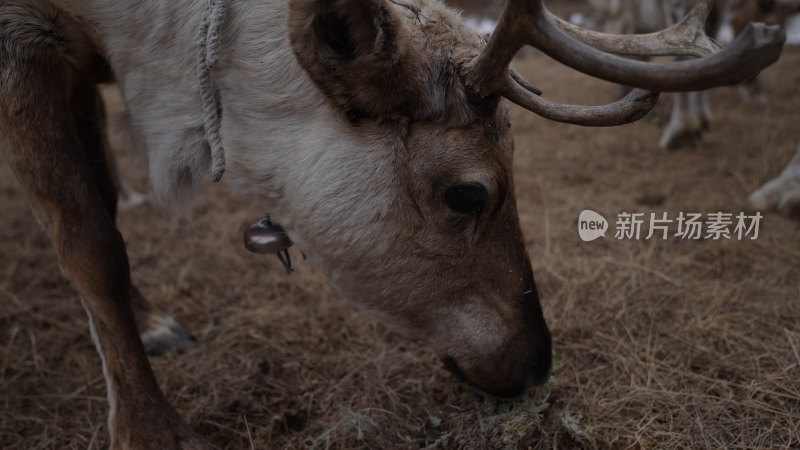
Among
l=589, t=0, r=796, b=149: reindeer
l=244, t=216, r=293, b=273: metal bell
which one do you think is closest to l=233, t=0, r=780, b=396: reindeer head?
l=244, t=216, r=293, b=273: metal bell

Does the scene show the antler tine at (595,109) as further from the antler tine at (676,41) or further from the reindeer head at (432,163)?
the antler tine at (676,41)

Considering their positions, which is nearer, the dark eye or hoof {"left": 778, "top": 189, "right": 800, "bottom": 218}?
the dark eye

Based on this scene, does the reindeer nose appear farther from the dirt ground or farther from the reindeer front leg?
the reindeer front leg

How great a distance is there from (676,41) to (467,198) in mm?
863

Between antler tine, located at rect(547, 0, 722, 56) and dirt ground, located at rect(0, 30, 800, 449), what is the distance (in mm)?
1244

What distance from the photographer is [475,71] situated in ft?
5.46

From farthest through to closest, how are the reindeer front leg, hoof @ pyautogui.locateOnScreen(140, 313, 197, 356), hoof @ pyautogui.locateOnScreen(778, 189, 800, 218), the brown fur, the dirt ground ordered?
hoof @ pyautogui.locateOnScreen(778, 189, 800, 218), hoof @ pyautogui.locateOnScreen(140, 313, 197, 356), the dirt ground, the reindeer front leg, the brown fur

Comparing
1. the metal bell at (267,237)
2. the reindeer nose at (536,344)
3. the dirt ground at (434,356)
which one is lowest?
the dirt ground at (434,356)

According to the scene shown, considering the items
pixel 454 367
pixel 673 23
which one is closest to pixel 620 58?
pixel 454 367

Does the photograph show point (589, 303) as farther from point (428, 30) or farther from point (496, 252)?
point (428, 30)

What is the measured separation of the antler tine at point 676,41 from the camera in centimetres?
180

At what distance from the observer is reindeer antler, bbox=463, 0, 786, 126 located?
129 cm

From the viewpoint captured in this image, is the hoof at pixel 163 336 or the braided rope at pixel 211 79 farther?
the hoof at pixel 163 336

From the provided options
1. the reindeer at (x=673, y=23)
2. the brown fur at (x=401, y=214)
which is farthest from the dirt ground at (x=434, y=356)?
the reindeer at (x=673, y=23)
